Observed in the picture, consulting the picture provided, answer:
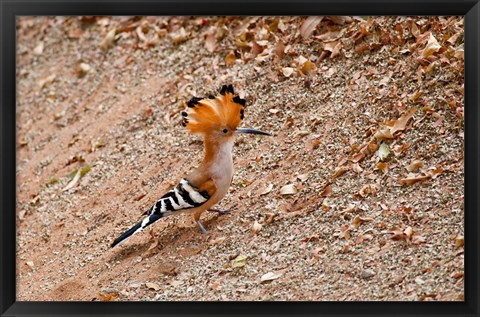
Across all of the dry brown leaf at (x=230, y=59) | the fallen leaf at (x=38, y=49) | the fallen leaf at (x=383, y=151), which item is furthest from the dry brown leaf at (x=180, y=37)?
the fallen leaf at (x=383, y=151)

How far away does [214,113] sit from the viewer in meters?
5.61

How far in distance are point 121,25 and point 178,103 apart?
201cm

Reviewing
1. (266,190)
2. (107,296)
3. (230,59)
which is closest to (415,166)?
(266,190)

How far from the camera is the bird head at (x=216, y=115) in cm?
558

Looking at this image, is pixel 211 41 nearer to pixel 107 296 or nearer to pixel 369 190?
pixel 369 190

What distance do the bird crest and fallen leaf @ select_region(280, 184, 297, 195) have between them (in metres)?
0.59

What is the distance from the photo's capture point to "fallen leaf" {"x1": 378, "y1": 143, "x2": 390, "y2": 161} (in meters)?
5.59

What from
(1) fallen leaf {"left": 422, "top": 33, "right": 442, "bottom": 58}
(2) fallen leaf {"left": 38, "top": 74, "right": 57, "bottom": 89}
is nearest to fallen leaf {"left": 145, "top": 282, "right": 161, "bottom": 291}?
(1) fallen leaf {"left": 422, "top": 33, "right": 442, "bottom": 58}

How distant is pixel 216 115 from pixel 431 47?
71.6 inches

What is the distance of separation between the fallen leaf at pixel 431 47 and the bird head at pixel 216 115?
149 cm

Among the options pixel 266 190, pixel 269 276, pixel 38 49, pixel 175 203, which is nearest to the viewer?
pixel 269 276

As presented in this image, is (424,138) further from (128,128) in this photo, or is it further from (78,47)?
(78,47)
